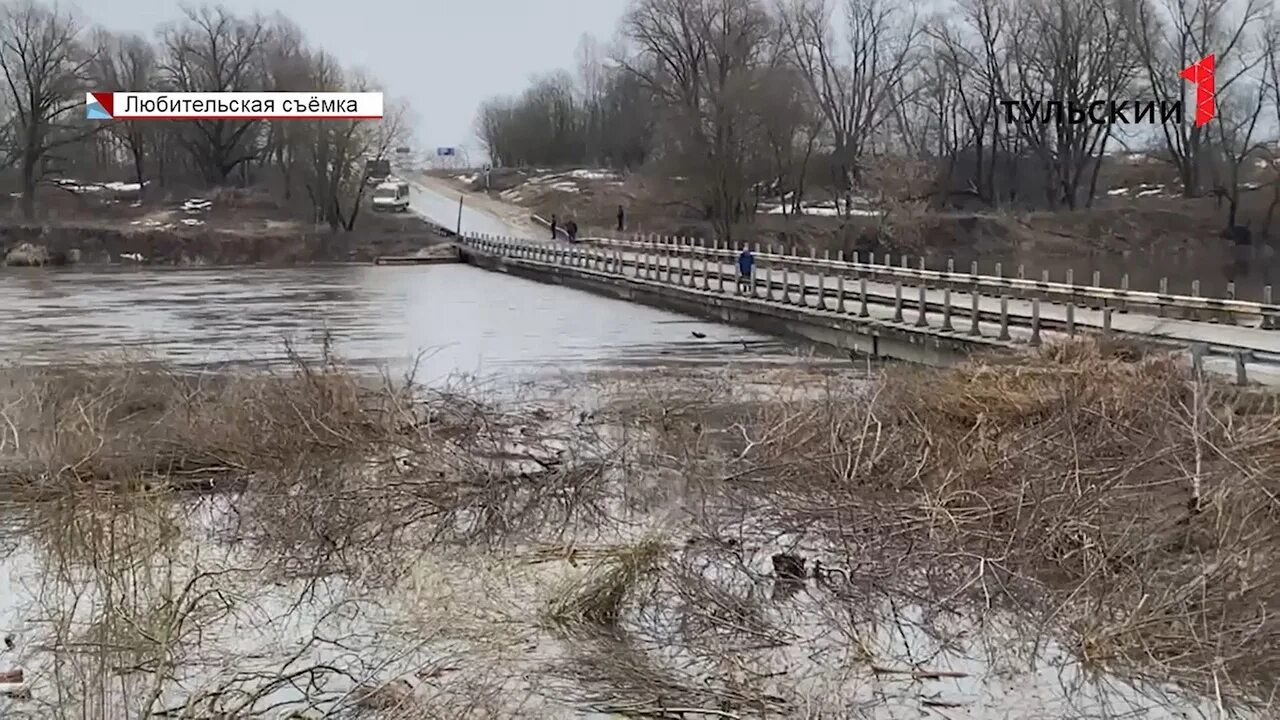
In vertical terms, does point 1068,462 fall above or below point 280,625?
above

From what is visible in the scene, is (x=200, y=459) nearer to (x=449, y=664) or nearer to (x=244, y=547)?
(x=244, y=547)

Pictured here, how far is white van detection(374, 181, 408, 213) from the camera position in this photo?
3762 inches

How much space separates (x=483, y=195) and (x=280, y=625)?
355 ft

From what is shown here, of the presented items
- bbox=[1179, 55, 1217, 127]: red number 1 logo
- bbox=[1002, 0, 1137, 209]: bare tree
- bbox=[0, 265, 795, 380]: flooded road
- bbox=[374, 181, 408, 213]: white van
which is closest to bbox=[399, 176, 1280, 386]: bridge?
bbox=[0, 265, 795, 380]: flooded road

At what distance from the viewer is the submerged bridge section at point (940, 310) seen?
19828mm

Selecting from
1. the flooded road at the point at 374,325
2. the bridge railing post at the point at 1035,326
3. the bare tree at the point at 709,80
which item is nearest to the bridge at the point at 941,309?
the bridge railing post at the point at 1035,326

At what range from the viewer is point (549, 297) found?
48.1m

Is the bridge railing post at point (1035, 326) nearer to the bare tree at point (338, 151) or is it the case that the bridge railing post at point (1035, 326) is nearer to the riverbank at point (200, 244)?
the riverbank at point (200, 244)

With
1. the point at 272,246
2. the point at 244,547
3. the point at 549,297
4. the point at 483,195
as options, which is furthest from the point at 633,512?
the point at 483,195

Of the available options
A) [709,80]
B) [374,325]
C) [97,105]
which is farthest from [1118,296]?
[97,105]

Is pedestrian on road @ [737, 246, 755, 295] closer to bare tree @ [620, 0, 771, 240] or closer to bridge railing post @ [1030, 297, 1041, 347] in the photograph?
bridge railing post @ [1030, 297, 1041, 347]

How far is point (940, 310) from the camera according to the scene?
1070 inches

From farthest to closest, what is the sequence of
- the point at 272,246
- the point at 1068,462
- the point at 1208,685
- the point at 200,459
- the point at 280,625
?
the point at 272,246, the point at 200,459, the point at 1068,462, the point at 280,625, the point at 1208,685

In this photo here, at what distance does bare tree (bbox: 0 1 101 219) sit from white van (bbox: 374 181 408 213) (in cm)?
1966
